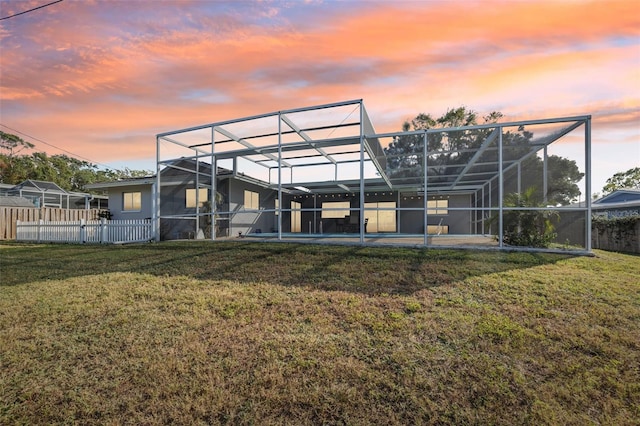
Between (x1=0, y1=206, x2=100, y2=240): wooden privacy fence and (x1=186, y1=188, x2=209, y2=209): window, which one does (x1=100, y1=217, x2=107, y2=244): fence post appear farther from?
(x1=0, y1=206, x2=100, y2=240): wooden privacy fence

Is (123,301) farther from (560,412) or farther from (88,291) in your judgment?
(560,412)

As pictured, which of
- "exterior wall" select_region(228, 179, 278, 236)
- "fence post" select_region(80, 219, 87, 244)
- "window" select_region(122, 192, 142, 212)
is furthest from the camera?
"window" select_region(122, 192, 142, 212)

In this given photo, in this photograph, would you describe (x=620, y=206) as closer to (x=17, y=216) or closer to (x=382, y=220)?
(x=382, y=220)

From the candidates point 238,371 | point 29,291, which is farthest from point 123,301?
point 238,371

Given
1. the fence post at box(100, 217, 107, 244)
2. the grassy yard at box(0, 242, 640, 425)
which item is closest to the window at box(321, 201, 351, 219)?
the fence post at box(100, 217, 107, 244)

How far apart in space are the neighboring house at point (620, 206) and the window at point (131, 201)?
20851mm

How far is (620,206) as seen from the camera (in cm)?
1361

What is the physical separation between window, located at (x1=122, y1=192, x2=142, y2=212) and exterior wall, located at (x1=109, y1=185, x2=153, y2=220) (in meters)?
0.12

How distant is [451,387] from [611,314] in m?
2.73

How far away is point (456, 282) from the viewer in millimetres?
4703

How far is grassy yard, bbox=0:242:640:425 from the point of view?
221 centimetres

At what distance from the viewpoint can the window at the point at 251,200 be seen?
1505 centimetres

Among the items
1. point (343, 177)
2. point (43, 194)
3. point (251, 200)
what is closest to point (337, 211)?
point (343, 177)

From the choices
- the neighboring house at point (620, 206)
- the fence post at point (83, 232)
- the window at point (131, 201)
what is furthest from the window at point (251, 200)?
the neighboring house at point (620, 206)
